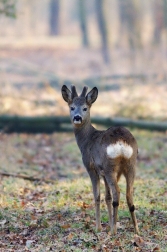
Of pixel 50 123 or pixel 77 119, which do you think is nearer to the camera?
pixel 77 119

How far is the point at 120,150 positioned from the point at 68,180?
4416mm

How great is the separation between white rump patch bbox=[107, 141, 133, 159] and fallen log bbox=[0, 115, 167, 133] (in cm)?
866

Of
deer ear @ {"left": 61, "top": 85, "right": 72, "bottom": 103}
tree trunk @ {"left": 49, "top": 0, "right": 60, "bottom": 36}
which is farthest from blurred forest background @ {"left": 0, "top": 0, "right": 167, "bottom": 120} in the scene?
deer ear @ {"left": 61, "top": 85, "right": 72, "bottom": 103}

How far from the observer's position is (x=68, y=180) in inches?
458

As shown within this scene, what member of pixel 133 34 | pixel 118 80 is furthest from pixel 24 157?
pixel 133 34

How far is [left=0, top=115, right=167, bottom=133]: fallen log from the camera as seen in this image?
52.6 feet

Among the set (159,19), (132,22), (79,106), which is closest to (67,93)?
(79,106)

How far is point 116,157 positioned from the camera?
24.2 ft

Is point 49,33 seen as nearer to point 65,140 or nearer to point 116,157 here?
point 65,140

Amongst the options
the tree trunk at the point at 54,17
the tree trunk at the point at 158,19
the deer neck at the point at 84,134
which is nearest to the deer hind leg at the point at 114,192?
the deer neck at the point at 84,134

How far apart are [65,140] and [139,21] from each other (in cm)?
1632

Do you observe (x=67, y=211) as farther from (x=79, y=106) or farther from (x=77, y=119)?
(x=79, y=106)

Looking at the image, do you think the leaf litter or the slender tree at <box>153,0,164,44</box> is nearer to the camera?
the leaf litter

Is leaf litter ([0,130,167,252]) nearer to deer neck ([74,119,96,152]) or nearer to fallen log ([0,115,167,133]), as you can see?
deer neck ([74,119,96,152])
